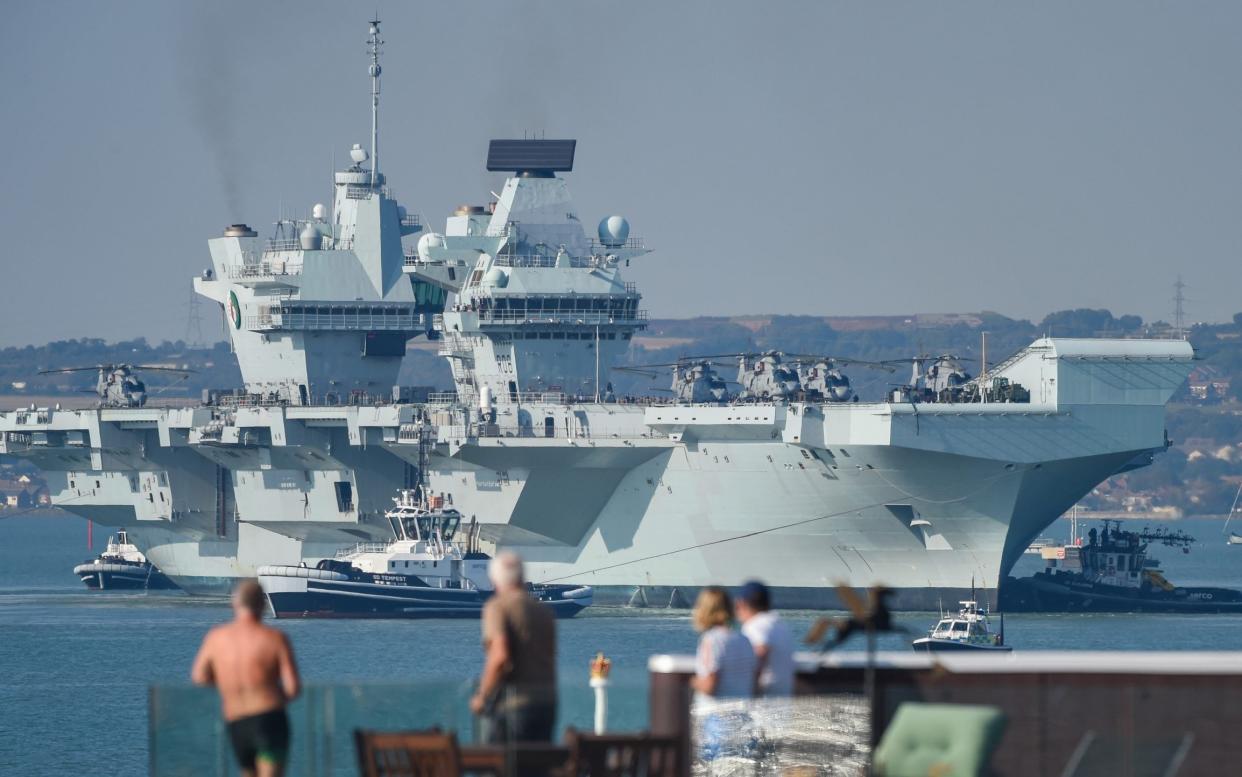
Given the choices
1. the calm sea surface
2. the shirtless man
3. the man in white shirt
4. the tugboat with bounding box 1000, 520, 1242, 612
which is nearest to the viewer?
the shirtless man

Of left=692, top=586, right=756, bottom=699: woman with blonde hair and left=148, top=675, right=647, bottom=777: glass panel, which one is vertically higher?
left=692, top=586, right=756, bottom=699: woman with blonde hair

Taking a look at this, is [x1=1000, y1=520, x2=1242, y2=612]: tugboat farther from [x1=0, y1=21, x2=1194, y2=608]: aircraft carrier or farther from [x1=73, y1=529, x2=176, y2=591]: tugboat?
[x1=73, y1=529, x2=176, y2=591]: tugboat

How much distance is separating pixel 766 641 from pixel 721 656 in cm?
25

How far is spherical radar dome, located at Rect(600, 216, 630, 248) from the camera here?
6150cm

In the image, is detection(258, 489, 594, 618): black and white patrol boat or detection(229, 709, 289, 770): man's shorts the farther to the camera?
detection(258, 489, 594, 618): black and white patrol boat

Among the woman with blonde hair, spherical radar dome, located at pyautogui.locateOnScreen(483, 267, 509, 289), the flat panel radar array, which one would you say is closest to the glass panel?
the woman with blonde hair

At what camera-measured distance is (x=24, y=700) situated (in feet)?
130

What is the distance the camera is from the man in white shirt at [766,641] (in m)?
10.4

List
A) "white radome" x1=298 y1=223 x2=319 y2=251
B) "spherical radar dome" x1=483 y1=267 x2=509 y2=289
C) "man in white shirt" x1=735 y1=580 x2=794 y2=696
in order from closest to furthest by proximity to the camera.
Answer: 1. "man in white shirt" x1=735 y1=580 x2=794 y2=696
2. "spherical radar dome" x1=483 y1=267 x2=509 y2=289
3. "white radome" x1=298 y1=223 x2=319 y2=251

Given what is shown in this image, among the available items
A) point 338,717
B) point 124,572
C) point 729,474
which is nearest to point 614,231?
point 729,474

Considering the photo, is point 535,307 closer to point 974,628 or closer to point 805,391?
point 805,391

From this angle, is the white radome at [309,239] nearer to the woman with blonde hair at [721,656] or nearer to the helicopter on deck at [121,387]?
the helicopter on deck at [121,387]

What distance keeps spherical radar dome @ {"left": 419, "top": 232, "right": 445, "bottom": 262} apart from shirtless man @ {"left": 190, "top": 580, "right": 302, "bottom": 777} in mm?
53472

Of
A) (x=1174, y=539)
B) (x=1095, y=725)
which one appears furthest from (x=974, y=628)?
(x=1095, y=725)
